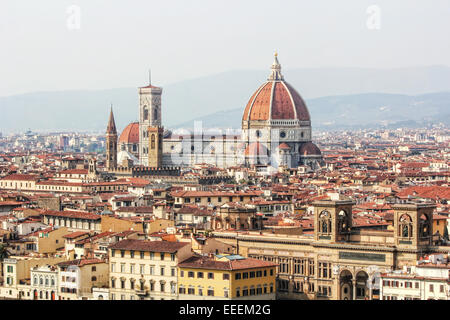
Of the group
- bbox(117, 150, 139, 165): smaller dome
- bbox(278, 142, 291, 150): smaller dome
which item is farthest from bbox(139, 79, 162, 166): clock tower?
bbox(278, 142, 291, 150): smaller dome

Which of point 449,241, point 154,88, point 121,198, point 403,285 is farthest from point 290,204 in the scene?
point 154,88

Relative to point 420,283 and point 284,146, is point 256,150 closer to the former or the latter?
point 284,146

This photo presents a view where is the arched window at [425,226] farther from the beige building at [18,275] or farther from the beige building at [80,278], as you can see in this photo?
the beige building at [18,275]

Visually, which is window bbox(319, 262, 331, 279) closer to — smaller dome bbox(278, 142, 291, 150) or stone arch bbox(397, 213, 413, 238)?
stone arch bbox(397, 213, 413, 238)

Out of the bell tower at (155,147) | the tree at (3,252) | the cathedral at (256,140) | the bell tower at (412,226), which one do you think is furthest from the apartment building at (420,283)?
the cathedral at (256,140)

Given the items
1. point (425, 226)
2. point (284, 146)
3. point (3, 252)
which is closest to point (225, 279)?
point (425, 226)
